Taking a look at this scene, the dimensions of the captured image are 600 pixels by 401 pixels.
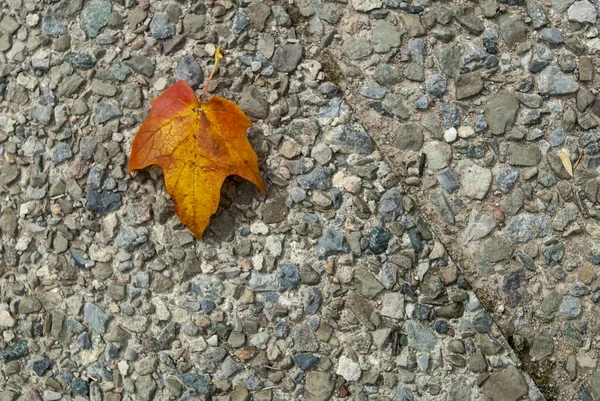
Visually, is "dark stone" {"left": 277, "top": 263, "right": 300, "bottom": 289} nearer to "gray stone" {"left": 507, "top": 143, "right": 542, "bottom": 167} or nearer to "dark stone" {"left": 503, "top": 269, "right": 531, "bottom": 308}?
"dark stone" {"left": 503, "top": 269, "right": 531, "bottom": 308}

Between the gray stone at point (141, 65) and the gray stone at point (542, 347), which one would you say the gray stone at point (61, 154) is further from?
the gray stone at point (542, 347)

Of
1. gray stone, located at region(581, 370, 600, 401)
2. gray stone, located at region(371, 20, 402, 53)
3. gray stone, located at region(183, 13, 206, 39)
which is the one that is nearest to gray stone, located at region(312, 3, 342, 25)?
gray stone, located at region(371, 20, 402, 53)

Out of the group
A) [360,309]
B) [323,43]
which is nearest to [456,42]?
[323,43]

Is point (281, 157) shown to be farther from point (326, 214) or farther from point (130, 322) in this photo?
point (130, 322)

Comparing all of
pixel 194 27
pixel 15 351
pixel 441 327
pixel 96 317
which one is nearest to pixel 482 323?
pixel 441 327

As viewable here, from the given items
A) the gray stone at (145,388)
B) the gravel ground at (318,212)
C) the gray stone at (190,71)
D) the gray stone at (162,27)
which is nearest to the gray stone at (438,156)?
the gravel ground at (318,212)
